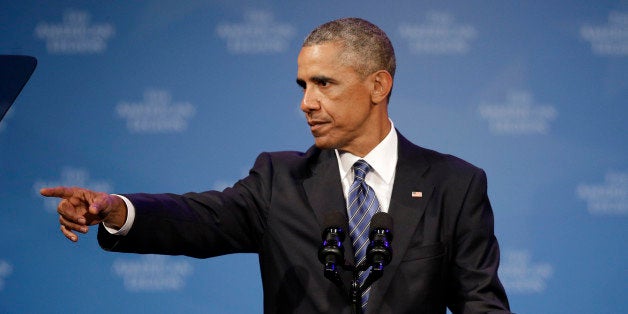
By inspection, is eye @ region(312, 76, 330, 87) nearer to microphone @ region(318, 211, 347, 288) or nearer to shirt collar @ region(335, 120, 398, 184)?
shirt collar @ region(335, 120, 398, 184)

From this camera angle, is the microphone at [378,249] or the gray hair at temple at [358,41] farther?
the gray hair at temple at [358,41]

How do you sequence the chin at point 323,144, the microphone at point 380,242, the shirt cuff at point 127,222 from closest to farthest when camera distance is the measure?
the microphone at point 380,242
the shirt cuff at point 127,222
the chin at point 323,144

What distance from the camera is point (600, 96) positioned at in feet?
12.0

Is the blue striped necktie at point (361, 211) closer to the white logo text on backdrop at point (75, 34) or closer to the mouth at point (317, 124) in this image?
the mouth at point (317, 124)

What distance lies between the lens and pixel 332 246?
1.75 m

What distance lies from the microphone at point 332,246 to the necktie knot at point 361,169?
50 cm

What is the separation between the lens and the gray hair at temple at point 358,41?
2273 millimetres

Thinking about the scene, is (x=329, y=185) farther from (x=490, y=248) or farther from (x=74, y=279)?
(x=74, y=279)

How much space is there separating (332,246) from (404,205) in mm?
545

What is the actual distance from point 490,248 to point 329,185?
452mm

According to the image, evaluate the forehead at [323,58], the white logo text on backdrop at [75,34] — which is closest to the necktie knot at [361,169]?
the forehead at [323,58]

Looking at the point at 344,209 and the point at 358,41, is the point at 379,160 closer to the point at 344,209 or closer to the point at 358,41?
the point at 344,209

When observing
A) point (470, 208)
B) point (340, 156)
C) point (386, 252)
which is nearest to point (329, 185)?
point (340, 156)

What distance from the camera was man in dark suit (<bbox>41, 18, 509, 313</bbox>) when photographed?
7.11ft
